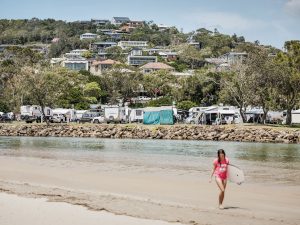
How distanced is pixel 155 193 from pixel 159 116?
5403 cm

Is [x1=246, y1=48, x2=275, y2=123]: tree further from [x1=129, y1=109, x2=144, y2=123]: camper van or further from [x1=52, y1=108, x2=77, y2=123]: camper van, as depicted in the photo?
[x1=52, y1=108, x2=77, y2=123]: camper van

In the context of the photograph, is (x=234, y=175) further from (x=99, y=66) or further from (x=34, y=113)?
(x=99, y=66)

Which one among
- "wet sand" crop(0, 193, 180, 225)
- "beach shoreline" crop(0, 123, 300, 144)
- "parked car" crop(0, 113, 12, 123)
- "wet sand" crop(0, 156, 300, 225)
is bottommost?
"wet sand" crop(0, 156, 300, 225)

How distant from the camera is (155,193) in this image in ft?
60.8

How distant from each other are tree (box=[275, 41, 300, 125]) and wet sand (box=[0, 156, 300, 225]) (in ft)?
139

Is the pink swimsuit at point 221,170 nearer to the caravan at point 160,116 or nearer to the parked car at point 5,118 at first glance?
the caravan at point 160,116

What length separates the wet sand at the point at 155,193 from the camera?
46.1ft

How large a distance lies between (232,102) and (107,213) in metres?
75.6

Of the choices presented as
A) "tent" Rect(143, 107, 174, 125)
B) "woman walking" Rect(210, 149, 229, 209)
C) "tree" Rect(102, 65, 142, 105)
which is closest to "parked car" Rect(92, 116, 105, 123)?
"tent" Rect(143, 107, 174, 125)

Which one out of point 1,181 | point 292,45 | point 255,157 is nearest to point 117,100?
point 292,45

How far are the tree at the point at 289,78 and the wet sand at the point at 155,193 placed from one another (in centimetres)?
4243

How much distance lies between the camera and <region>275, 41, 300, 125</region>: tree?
65.1 meters

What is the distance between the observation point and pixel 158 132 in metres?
60.4

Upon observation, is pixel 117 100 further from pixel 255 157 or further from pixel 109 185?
pixel 109 185
